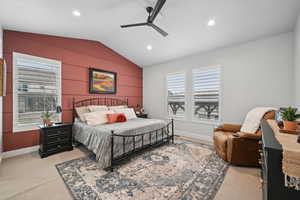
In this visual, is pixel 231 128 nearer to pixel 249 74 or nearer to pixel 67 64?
pixel 249 74

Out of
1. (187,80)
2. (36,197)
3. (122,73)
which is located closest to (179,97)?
(187,80)

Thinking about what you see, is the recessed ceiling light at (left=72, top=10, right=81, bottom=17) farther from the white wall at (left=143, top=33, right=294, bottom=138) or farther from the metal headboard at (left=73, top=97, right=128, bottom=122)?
the white wall at (left=143, top=33, right=294, bottom=138)

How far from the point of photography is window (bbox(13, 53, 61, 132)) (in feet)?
9.49

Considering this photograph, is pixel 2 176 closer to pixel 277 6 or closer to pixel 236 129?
pixel 236 129

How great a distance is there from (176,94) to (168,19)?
253 centimetres

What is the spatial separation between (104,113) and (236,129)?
3368 millimetres

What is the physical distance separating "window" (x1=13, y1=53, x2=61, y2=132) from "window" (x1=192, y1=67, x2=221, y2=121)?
4.08 metres

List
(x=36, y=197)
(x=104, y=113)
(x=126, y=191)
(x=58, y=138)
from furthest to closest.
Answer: (x=104, y=113) → (x=58, y=138) → (x=126, y=191) → (x=36, y=197)

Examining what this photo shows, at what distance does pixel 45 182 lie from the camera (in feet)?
6.53

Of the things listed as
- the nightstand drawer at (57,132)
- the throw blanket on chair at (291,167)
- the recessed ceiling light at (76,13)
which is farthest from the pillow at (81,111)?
the throw blanket on chair at (291,167)

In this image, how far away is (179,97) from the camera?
4.66m

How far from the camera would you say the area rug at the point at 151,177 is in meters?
1.75

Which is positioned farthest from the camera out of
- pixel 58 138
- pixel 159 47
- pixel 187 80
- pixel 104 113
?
pixel 187 80

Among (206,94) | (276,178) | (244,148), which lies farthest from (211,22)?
(276,178)
